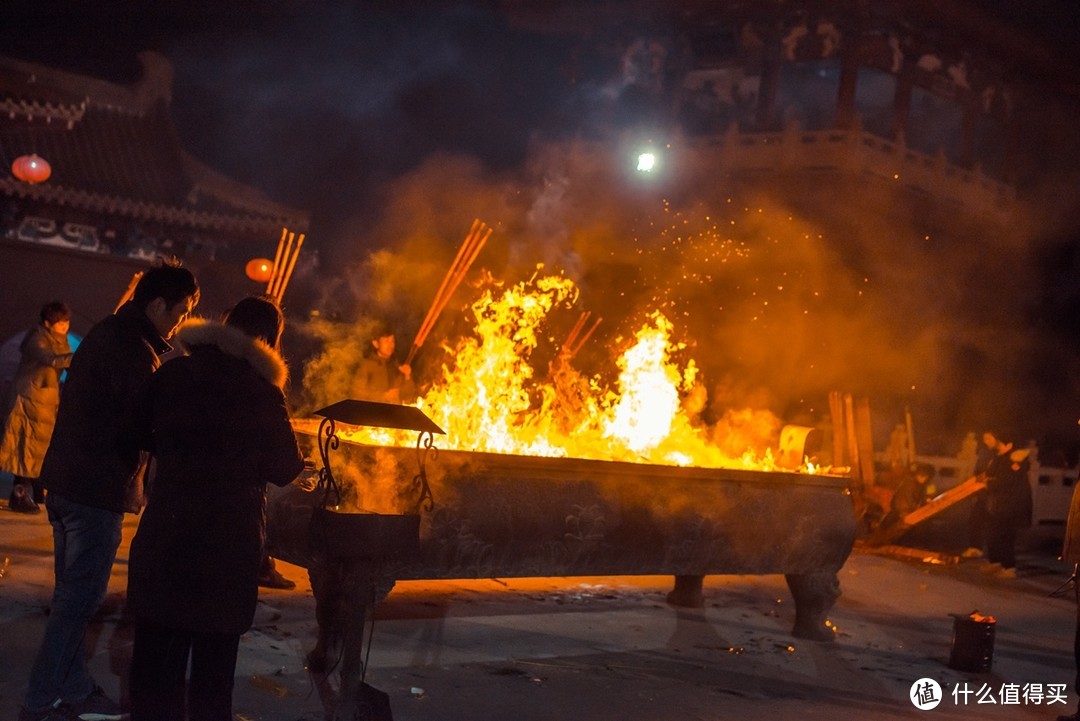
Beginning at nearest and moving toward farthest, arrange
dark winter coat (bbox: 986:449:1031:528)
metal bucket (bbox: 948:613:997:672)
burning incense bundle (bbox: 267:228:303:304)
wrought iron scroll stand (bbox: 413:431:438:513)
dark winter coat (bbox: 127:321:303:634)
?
1. dark winter coat (bbox: 127:321:303:634)
2. wrought iron scroll stand (bbox: 413:431:438:513)
3. burning incense bundle (bbox: 267:228:303:304)
4. metal bucket (bbox: 948:613:997:672)
5. dark winter coat (bbox: 986:449:1031:528)

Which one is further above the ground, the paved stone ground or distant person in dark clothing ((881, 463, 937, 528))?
distant person in dark clothing ((881, 463, 937, 528))

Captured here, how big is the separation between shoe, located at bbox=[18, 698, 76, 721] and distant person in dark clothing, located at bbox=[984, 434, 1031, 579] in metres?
9.49

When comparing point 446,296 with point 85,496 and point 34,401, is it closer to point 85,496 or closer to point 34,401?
point 34,401

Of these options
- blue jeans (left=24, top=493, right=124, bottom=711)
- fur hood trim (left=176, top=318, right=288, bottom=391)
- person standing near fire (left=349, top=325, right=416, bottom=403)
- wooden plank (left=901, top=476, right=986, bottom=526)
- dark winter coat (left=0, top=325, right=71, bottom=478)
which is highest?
wooden plank (left=901, top=476, right=986, bottom=526)

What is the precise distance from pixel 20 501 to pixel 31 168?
219 inches

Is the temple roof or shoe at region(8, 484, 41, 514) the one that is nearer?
shoe at region(8, 484, 41, 514)

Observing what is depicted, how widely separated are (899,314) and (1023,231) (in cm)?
424

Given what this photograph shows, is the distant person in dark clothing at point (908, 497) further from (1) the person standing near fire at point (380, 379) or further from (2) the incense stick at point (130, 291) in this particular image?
(2) the incense stick at point (130, 291)

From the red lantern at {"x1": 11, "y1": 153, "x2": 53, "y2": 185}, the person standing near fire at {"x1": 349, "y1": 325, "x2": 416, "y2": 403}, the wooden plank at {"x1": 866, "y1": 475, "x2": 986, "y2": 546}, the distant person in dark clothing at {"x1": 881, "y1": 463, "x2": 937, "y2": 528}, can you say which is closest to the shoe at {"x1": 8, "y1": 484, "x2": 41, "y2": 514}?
the person standing near fire at {"x1": 349, "y1": 325, "x2": 416, "y2": 403}

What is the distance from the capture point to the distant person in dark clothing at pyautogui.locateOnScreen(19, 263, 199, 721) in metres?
3.41

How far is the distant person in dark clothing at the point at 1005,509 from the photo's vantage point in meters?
10.6

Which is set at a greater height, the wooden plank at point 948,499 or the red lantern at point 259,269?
the red lantern at point 259,269

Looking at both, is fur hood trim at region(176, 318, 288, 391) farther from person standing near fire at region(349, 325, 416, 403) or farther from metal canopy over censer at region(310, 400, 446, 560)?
person standing near fire at region(349, 325, 416, 403)

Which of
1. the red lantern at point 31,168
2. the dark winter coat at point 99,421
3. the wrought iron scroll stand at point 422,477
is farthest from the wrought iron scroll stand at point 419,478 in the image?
the red lantern at point 31,168
